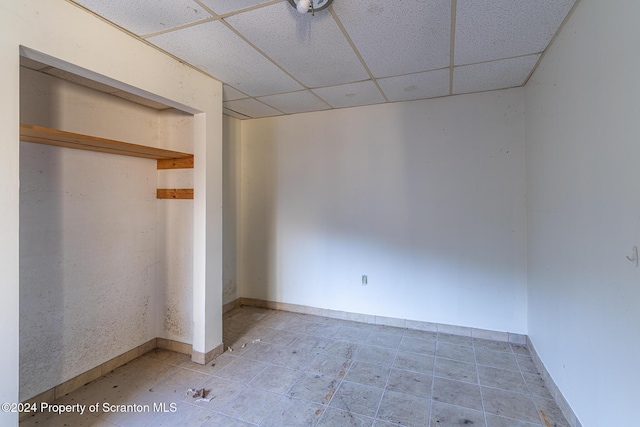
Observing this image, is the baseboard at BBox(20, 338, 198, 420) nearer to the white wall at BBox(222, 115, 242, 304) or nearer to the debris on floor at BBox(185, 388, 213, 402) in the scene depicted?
the debris on floor at BBox(185, 388, 213, 402)

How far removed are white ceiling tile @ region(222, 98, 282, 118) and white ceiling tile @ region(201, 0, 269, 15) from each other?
155 centimetres

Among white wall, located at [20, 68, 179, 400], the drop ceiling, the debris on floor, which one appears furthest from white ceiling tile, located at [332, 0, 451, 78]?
the debris on floor

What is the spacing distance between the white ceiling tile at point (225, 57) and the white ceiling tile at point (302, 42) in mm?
117

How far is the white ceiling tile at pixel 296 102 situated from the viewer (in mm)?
3121

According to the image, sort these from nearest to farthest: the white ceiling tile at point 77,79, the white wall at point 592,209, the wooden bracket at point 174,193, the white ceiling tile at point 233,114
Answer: the white wall at point 592,209, the white ceiling tile at point 77,79, the wooden bracket at point 174,193, the white ceiling tile at point 233,114

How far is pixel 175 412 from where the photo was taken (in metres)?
1.98

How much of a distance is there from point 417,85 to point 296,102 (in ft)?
4.41

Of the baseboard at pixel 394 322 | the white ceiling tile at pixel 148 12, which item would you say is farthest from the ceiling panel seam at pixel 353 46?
the baseboard at pixel 394 322

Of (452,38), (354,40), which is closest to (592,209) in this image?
(452,38)

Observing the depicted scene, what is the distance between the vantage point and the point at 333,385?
229 cm

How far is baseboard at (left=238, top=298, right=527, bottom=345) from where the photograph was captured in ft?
9.77

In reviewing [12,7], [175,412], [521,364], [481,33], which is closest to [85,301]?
[175,412]

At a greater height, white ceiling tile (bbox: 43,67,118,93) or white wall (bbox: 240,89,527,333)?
white ceiling tile (bbox: 43,67,118,93)

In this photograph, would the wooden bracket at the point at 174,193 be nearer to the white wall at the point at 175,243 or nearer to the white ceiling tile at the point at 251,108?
the white wall at the point at 175,243
